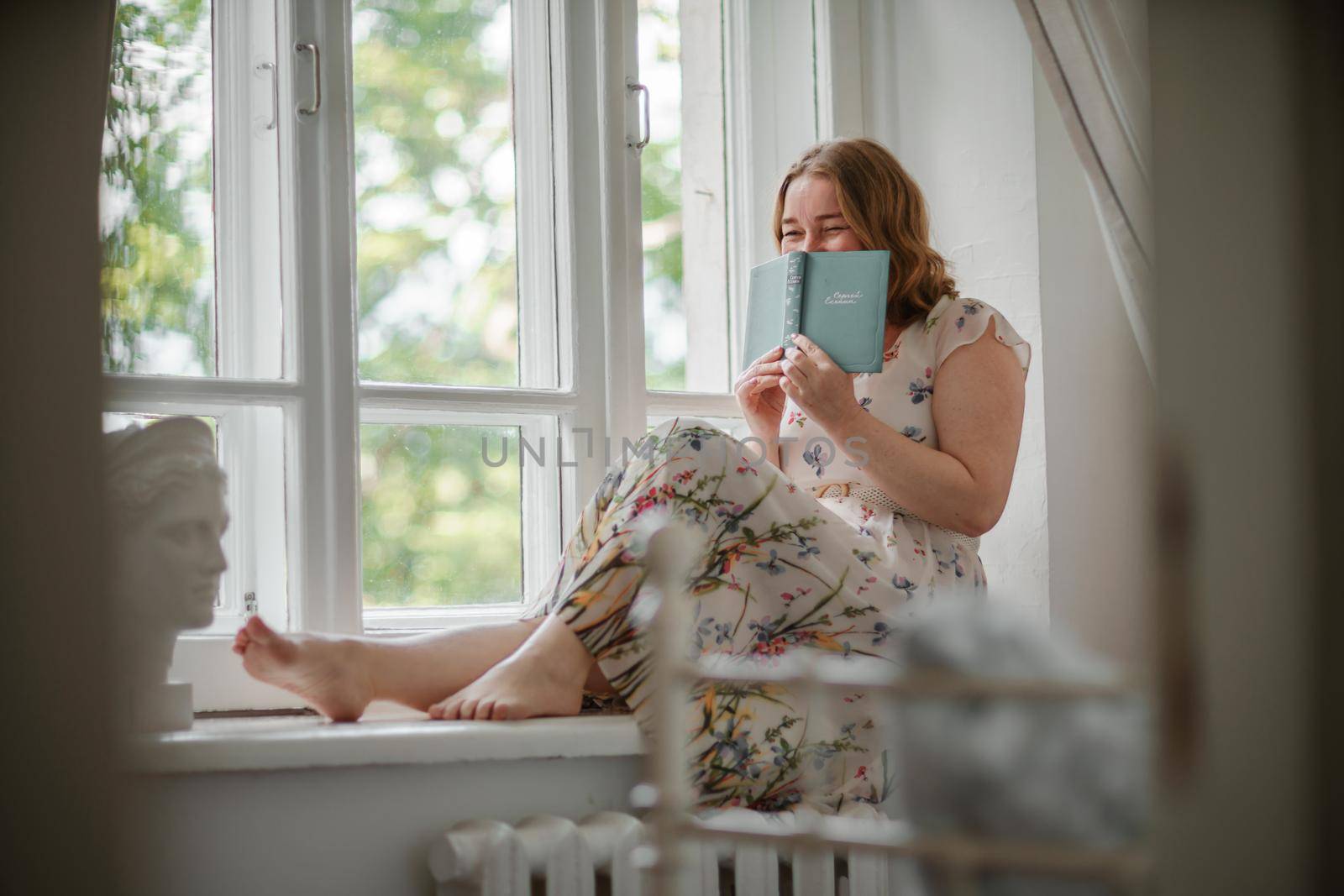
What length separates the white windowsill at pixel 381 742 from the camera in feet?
3.40

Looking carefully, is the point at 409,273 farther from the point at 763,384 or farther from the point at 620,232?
the point at 763,384

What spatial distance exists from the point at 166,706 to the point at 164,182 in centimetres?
72

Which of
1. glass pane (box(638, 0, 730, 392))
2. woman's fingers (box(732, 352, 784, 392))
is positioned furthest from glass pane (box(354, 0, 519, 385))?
woman's fingers (box(732, 352, 784, 392))

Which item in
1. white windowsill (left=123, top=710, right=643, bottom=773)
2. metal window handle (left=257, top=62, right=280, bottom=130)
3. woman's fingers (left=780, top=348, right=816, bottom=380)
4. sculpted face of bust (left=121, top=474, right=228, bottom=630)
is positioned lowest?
white windowsill (left=123, top=710, right=643, bottom=773)

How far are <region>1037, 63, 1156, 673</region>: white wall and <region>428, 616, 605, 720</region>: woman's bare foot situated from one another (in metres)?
0.81

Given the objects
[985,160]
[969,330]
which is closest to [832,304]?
[969,330]

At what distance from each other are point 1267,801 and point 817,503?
75 cm

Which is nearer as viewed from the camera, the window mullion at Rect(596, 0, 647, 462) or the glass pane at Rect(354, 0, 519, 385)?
the glass pane at Rect(354, 0, 519, 385)

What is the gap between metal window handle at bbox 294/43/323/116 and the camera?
155cm

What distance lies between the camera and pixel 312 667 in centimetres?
116

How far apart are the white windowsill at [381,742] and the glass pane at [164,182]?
0.53 meters

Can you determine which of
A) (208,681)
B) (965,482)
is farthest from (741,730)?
(208,681)

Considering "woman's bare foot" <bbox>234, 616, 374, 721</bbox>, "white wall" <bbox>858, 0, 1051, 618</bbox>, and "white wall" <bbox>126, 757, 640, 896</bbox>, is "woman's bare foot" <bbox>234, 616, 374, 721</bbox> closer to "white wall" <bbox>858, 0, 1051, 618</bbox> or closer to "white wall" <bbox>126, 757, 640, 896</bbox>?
"white wall" <bbox>126, 757, 640, 896</bbox>

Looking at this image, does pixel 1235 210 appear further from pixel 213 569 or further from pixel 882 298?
pixel 213 569
